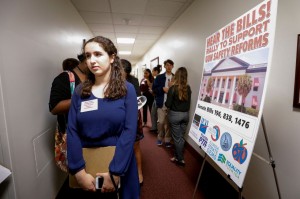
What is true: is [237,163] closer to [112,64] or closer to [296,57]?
[296,57]

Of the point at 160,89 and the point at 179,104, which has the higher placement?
the point at 160,89

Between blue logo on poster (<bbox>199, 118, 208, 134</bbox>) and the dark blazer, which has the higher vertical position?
the dark blazer

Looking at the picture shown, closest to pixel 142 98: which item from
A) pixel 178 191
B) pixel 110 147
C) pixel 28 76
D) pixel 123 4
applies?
pixel 110 147

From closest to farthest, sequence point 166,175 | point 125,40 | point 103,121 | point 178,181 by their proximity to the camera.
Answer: point 103,121 < point 178,181 < point 166,175 < point 125,40

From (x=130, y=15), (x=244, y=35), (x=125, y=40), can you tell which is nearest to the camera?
(x=244, y=35)

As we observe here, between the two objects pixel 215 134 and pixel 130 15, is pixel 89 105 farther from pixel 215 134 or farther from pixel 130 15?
pixel 130 15

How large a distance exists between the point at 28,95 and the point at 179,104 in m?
1.73

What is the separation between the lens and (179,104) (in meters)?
2.36

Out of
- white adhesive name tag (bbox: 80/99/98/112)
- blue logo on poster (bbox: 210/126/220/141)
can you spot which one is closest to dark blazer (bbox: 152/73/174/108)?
blue logo on poster (bbox: 210/126/220/141)

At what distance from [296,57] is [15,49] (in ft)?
6.58

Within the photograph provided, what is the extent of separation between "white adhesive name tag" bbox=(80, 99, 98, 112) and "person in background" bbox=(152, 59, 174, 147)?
2304 millimetres

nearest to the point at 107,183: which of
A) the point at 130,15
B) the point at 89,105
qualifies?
the point at 89,105

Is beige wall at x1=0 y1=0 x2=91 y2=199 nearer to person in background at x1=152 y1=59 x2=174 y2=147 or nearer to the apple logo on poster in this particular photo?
the apple logo on poster

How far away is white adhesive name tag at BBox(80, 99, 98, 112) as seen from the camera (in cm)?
97
